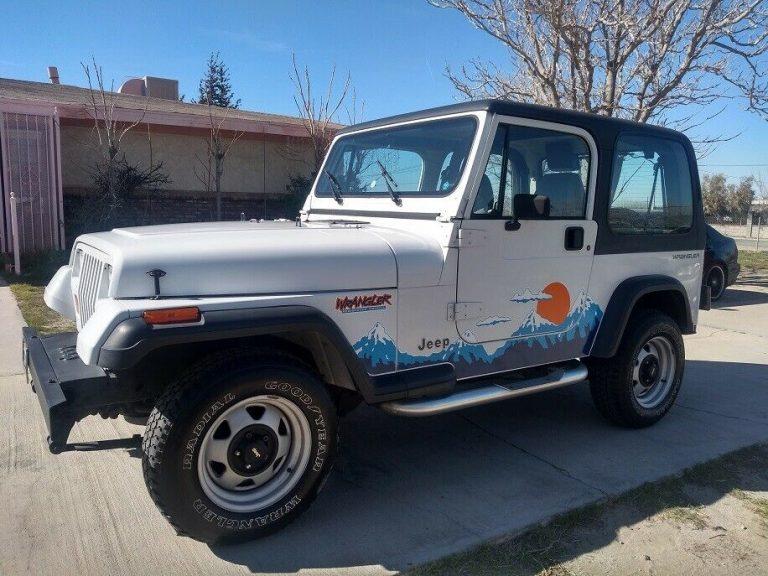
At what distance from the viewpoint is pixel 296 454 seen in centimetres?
305

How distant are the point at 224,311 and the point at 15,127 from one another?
1028 centimetres

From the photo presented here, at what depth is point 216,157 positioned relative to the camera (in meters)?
13.2

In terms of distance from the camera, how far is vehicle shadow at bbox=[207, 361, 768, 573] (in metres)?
2.99

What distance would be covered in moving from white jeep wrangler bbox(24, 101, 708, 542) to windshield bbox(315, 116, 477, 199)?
1cm

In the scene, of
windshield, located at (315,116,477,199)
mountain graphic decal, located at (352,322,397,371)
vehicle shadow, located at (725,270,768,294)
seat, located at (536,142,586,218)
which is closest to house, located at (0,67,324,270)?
windshield, located at (315,116,477,199)

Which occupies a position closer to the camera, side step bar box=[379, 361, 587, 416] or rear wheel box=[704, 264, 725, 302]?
side step bar box=[379, 361, 587, 416]

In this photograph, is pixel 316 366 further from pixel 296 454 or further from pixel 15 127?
pixel 15 127

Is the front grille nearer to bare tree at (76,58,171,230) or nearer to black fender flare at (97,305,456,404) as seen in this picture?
black fender flare at (97,305,456,404)

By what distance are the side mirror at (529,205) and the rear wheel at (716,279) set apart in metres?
8.55

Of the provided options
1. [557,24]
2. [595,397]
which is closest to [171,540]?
[595,397]

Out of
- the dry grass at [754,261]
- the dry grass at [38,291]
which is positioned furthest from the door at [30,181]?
the dry grass at [754,261]

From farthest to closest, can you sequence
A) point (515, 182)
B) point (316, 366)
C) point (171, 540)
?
point (515, 182) → point (316, 366) → point (171, 540)

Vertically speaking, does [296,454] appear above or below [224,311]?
below

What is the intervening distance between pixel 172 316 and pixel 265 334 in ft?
1.46
